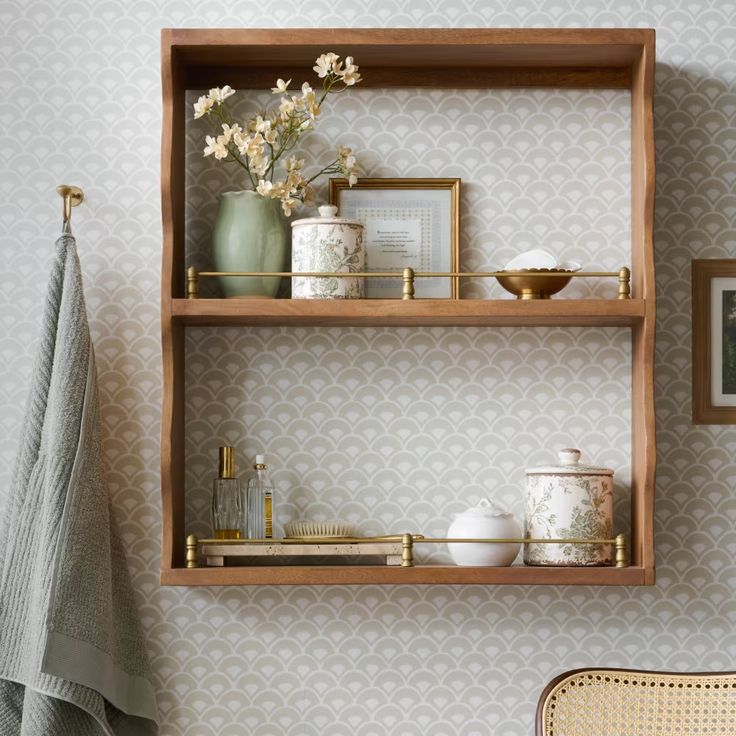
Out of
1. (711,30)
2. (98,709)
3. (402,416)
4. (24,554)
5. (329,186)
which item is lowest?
(98,709)

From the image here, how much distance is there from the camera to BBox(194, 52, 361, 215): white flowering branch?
1.88m

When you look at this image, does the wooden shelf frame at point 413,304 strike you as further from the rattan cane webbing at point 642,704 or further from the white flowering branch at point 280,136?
the rattan cane webbing at point 642,704

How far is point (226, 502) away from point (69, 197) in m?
0.67

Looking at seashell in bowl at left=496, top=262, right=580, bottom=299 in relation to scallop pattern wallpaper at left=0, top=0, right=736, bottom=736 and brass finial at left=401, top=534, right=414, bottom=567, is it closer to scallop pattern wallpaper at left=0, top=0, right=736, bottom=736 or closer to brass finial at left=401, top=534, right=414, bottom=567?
scallop pattern wallpaper at left=0, top=0, right=736, bottom=736

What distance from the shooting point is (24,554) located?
187 centimetres

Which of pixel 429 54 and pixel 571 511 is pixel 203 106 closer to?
pixel 429 54

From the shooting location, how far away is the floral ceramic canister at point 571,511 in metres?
1.85

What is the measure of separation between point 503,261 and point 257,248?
0.49 meters

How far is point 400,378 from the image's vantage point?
204 centimetres

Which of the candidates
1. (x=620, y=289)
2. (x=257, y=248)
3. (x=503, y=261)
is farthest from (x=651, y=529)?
(x=257, y=248)

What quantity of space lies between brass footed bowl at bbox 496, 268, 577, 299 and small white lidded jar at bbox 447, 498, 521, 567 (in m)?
0.40

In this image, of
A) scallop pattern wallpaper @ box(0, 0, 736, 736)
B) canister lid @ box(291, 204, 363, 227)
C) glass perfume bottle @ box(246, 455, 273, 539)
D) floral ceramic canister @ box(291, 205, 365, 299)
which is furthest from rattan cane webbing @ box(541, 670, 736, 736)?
canister lid @ box(291, 204, 363, 227)

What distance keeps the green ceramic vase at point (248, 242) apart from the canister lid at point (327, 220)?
0.05 meters

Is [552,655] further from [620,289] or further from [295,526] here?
[620,289]
